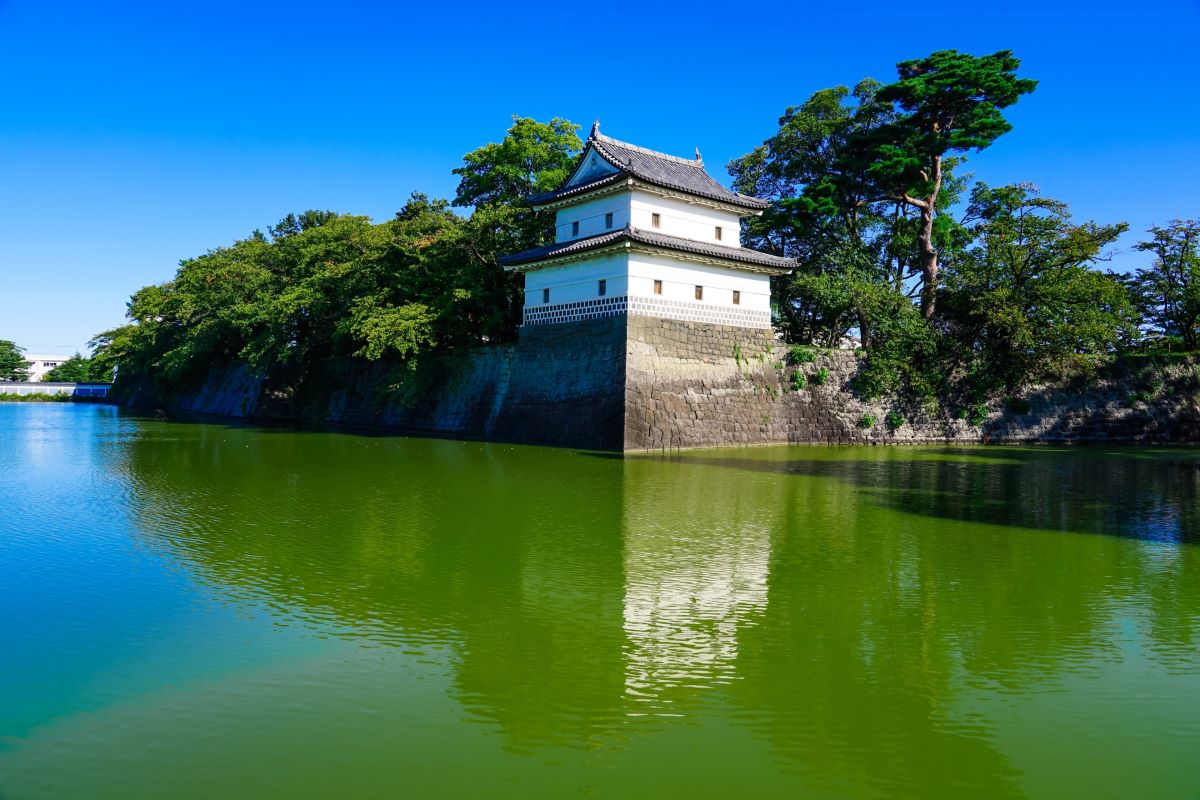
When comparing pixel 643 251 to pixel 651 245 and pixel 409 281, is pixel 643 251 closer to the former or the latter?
pixel 651 245

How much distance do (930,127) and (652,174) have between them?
11105 millimetres

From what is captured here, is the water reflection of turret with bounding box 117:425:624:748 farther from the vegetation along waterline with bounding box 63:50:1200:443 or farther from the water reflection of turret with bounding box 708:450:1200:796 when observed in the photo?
the vegetation along waterline with bounding box 63:50:1200:443

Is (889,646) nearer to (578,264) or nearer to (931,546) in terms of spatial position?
(931,546)

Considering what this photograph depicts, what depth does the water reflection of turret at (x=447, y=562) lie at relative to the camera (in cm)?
509

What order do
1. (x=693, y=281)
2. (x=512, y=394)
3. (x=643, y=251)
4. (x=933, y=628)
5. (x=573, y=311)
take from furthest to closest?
(x=512, y=394)
(x=573, y=311)
(x=693, y=281)
(x=643, y=251)
(x=933, y=628)

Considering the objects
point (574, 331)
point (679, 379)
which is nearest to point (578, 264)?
point (574, 331)

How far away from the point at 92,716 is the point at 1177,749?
243 inches

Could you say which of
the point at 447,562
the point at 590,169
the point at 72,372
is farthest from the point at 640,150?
the point at 72,372

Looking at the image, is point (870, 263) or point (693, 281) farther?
point (870, 263)

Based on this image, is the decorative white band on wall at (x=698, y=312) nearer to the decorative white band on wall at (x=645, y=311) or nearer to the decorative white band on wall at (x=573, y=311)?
the decorative white band on wall at (x=645, y=311)

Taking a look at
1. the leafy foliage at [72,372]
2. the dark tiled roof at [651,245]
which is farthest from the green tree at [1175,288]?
the leafy foliage at [72,372]

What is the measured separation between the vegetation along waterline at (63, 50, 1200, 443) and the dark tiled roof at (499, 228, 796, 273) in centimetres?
149

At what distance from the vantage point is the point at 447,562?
801cm

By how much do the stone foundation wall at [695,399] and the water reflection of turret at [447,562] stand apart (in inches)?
214
